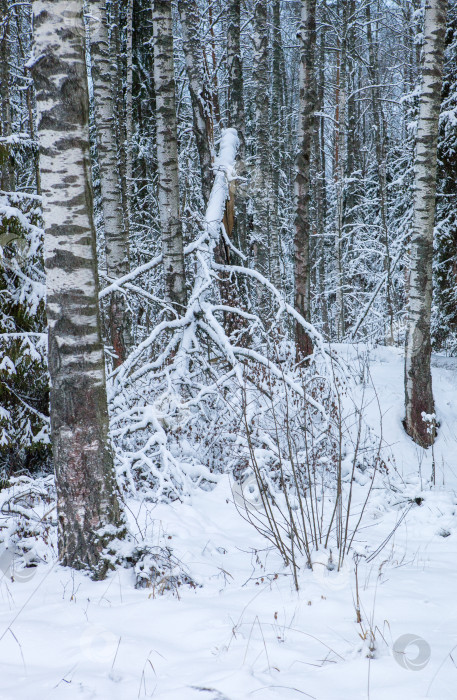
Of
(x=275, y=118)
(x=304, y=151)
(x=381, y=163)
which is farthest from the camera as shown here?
(x=275, y=118)

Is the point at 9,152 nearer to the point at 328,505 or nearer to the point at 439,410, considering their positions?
the point at 328,505

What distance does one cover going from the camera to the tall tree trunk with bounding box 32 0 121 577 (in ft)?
9.23

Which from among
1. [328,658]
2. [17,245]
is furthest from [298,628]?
[17,245]

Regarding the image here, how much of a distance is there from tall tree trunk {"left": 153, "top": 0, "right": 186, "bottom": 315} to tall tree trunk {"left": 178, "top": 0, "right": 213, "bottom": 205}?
4.23 feet

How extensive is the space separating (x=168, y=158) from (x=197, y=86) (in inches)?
75.5

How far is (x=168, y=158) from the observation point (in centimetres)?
629

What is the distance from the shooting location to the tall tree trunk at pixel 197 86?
7.46 metres

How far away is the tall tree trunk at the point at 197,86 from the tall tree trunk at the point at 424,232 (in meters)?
2.98

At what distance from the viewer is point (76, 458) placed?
294 cm

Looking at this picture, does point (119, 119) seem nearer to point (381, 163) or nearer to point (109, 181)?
point (109, 181)

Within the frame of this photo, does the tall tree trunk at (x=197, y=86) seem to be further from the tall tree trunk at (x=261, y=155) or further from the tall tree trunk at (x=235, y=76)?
the tall tree trunk at (x=261, y=155)

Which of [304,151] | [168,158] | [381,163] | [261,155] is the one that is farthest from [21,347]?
[381,163]

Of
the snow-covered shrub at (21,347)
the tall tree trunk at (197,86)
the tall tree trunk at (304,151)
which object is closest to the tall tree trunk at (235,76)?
the tall tree trunk at (304,151)

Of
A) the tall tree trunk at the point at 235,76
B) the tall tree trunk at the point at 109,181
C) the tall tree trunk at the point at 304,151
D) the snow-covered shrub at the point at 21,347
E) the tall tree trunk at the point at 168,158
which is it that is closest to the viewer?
the snow-covered shrub at the point at 21,347
